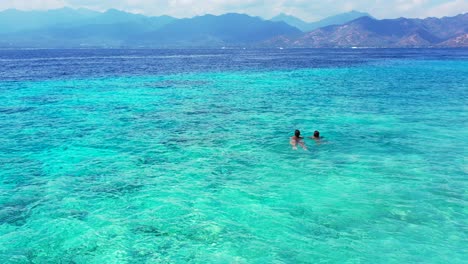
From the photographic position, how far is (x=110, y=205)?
50.3ft

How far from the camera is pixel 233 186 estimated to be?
Answer: 56.6ft

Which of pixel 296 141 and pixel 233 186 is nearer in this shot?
pixel 233 186

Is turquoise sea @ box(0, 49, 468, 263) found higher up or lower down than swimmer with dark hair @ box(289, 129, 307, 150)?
lower down

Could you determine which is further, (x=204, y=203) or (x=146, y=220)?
(x=204, y=203)

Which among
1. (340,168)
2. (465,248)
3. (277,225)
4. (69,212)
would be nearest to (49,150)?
(69,212)

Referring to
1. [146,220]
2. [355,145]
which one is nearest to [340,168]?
[355,145]

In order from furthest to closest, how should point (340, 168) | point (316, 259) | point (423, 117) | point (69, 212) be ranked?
point (423, 117) → point (340, 168) → point (69, 212) → point (316, 259)

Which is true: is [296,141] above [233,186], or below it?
above

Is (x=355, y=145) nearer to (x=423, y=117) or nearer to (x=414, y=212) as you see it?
(x=414, y=212)

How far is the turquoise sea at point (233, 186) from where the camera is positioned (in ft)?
40.2

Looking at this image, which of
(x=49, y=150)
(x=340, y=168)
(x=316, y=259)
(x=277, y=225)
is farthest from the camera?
(x=49, y=150)

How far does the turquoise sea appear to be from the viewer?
12250 mm

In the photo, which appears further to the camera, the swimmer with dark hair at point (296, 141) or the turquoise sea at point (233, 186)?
the swimmer with dark hair at point (296, 141)

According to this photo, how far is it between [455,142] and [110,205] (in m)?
21.5
